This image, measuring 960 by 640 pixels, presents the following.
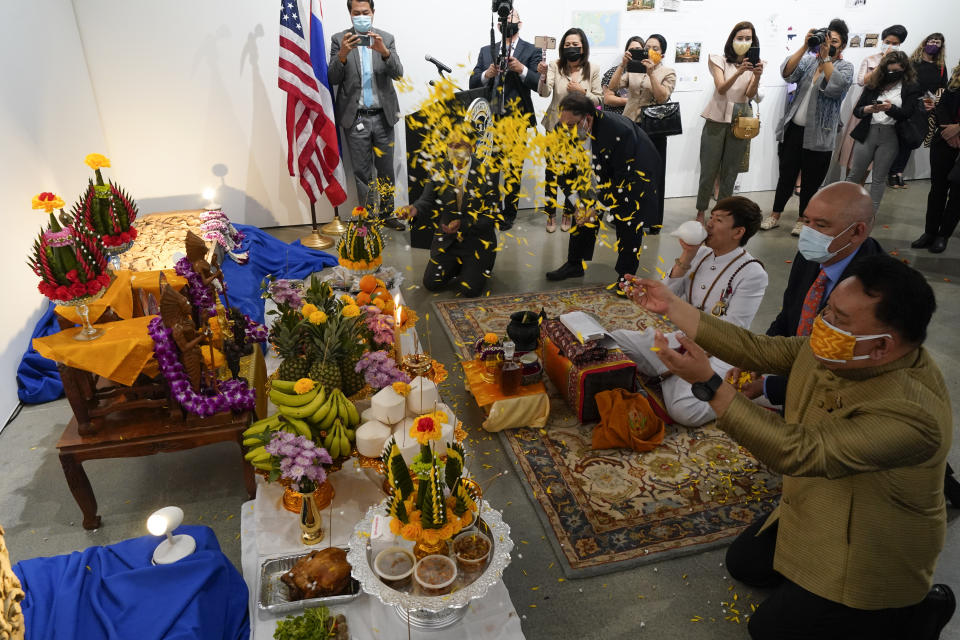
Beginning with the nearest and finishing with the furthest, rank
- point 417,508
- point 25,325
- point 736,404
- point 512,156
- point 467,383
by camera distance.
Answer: point 736,404 < point 417,508 < point 467,383 < point 25,325 < point 512,156

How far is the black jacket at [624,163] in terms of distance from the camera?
4.66 meters

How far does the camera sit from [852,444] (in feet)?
5.63

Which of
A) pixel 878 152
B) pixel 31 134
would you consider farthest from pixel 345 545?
pixel 878 152

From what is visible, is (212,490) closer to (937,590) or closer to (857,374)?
(857,374)

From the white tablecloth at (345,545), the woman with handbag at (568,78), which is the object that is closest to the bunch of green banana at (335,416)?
the white tablecloth at (345,545)

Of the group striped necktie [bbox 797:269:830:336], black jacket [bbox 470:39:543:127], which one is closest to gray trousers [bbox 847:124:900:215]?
black jacket [bbox 470:39:543:127]

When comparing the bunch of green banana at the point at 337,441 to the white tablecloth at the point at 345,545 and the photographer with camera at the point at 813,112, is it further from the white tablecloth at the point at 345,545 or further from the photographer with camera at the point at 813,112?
the photographer with camera at the point at 813,112

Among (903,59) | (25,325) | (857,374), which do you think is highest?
Result: (903,59)

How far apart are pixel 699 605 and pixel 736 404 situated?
3.75ft

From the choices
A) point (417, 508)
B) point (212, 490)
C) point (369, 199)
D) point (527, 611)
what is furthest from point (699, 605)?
point (369, 199)

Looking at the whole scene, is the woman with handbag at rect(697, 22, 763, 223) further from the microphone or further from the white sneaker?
the microphone

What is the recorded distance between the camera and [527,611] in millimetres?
2471

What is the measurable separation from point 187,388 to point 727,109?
5.93 metres

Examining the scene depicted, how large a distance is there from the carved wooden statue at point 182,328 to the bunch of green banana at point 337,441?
656mm
